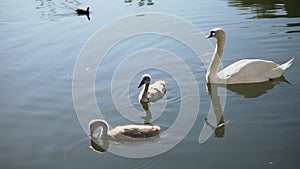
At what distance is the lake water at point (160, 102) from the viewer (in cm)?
506

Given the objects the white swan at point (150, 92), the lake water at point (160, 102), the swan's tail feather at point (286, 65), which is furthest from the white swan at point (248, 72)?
the white swan at point (150, 92)

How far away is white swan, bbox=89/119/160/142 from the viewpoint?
17.7 feet

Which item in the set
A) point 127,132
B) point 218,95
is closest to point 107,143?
point 127,132

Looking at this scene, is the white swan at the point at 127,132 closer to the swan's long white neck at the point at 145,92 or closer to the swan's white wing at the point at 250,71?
the swan's long white neck at the point at 145,92

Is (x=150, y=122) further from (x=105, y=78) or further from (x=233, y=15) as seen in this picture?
(x=233, y=15)

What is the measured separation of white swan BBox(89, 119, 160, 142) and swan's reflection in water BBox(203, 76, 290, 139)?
0.76 m

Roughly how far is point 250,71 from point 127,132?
8.24 ft

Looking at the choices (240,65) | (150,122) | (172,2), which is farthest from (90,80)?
(172,2)

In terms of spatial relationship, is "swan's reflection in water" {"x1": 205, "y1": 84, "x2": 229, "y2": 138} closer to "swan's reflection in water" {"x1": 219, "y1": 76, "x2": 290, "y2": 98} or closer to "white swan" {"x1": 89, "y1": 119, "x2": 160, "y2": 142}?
"swan's reflection in water" {"x1": 219, "y1": 76, "x2": 290, "y2": 98}

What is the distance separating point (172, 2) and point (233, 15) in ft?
9.82

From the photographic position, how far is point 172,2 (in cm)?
1400

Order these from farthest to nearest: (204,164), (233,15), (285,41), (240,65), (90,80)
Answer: (233,15) → (285,41) → (90,80) → (240,65) → (204,164)

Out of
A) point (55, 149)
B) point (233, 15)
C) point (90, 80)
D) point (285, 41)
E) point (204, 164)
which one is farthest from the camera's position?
point (233, 15)

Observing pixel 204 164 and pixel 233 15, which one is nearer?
pixel 204 164
